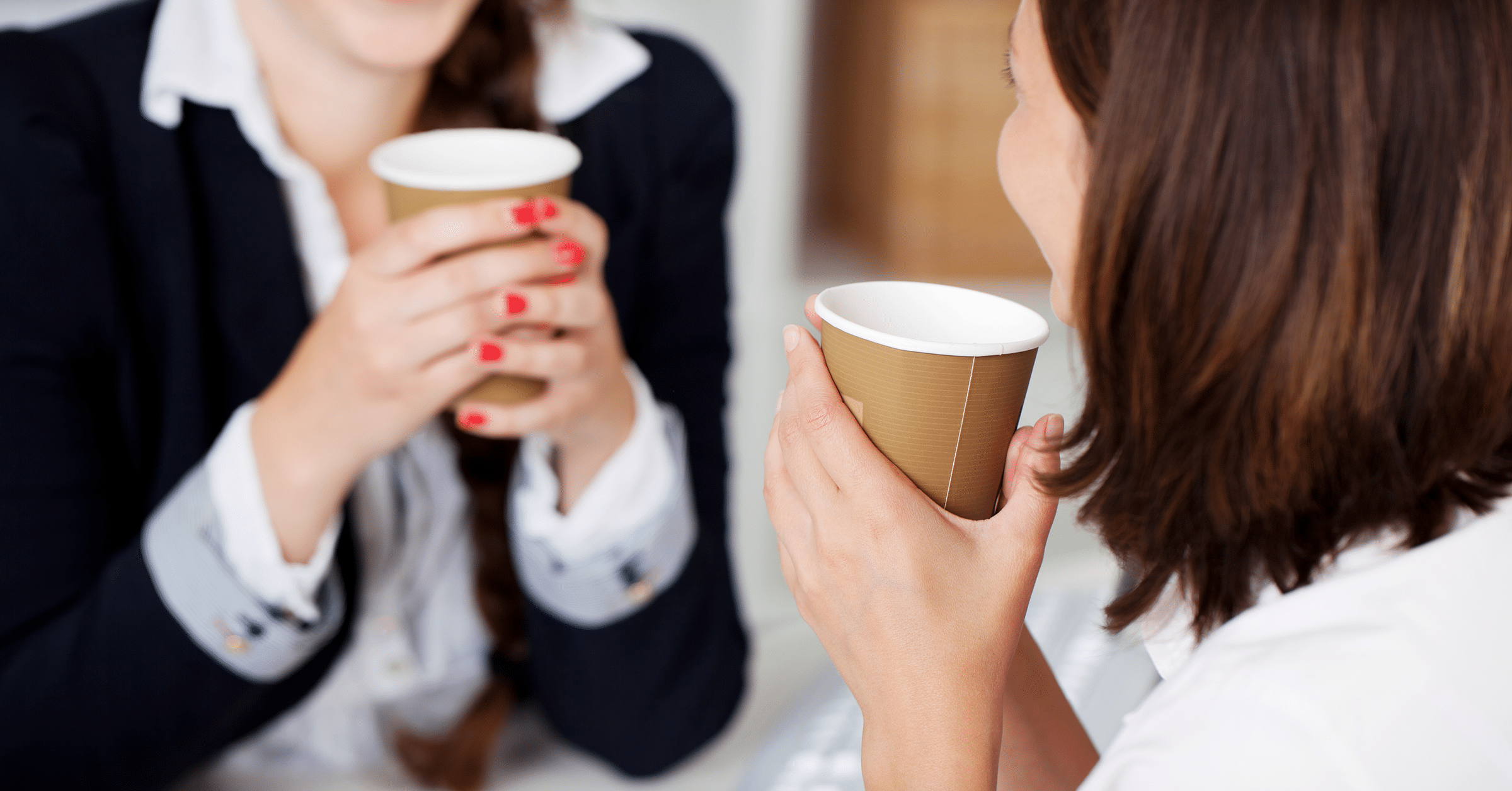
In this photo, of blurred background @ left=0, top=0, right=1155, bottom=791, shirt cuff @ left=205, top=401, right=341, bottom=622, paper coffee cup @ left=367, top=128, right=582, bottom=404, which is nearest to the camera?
paper coffee cup @ left=367, top=128, right=582, bottom=404

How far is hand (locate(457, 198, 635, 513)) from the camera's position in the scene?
691 millimetres

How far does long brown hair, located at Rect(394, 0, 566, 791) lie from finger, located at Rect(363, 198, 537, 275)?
1.13 ft

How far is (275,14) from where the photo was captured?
896 millimetres

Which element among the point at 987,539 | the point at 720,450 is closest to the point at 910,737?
the point at 987,539

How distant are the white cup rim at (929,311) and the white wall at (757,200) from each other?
1.01m

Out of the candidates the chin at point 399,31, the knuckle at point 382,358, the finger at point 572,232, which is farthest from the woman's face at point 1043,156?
the chin at point 399,31

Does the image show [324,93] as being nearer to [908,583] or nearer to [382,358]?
[382,358]

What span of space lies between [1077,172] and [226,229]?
0.71 m

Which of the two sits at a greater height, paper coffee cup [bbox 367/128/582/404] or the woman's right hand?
paper coffee cup [bbox 367/128/582/404]

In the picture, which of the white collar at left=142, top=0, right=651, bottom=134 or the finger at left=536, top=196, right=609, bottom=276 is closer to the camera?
the finger at left=536, top=196, right=609, bottom=276

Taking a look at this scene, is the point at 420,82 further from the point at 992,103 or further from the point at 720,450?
the point at 992,103

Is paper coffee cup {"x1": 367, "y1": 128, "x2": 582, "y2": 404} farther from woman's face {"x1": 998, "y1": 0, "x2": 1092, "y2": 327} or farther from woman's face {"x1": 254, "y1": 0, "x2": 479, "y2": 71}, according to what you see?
woman's face {"x1": 998, "y1": 0, "x2": 1092, "y2": 327}

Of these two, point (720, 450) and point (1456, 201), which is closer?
point (1456, 201)

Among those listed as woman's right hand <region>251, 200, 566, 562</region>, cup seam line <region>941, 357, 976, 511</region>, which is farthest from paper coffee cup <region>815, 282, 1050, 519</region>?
woman's right hand <region>251, 200, 566, 562</region>
